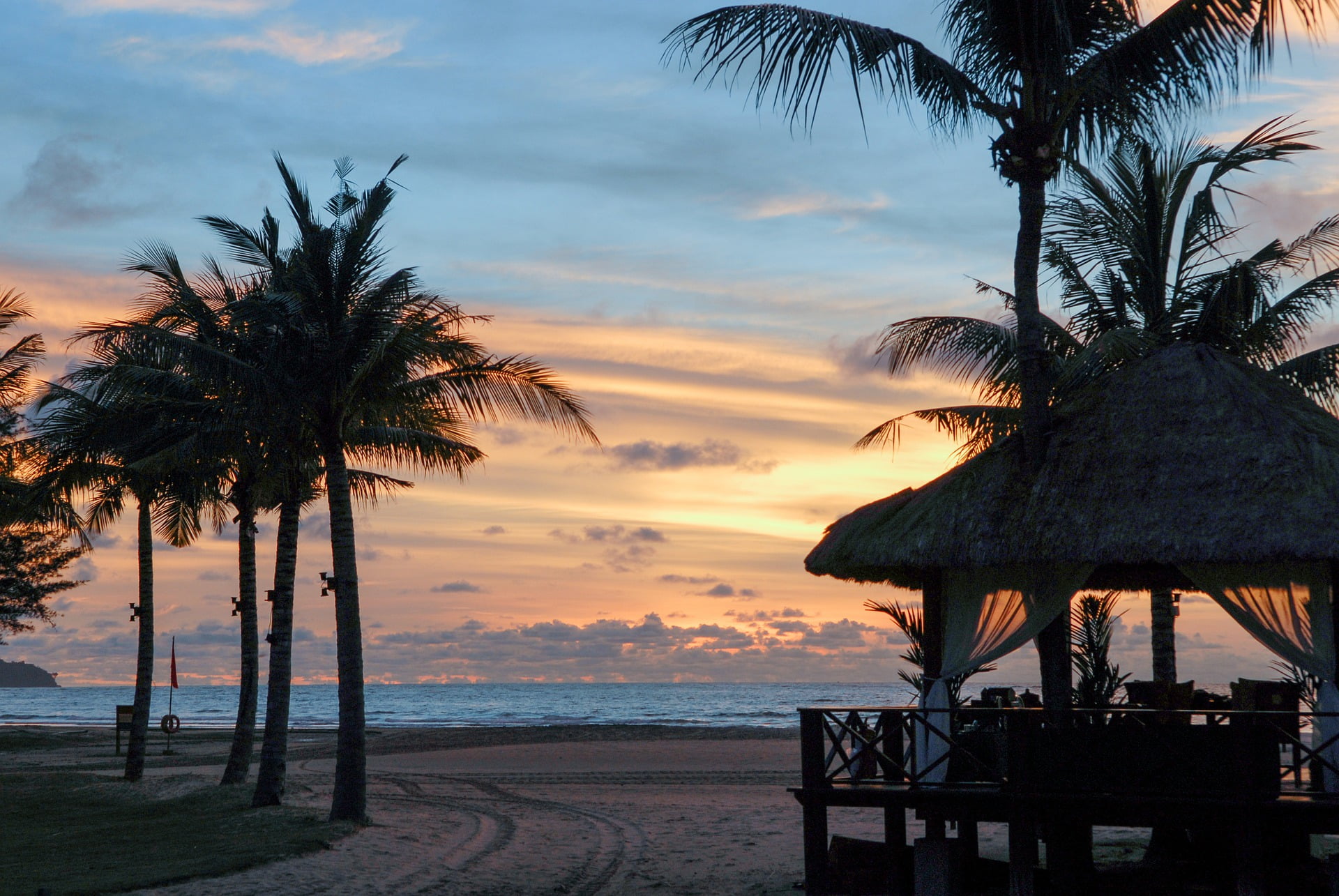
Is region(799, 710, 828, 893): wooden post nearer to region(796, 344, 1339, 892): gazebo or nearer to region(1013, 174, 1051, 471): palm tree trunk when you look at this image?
region(796, 344, 1339, 892): gazebo

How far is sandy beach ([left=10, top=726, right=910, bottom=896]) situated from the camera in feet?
36.8

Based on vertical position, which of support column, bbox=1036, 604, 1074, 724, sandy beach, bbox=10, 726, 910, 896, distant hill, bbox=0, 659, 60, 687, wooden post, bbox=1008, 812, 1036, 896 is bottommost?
distant hill, bbox=0, 659, 60, 687

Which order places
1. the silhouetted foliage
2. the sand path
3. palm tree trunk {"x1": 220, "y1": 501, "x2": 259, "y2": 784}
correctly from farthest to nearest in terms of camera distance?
the silhouetted foliage → palm tree trunk {"x1": 220, "y1": 501, "x2": 259, "y2": 784} → the sand path

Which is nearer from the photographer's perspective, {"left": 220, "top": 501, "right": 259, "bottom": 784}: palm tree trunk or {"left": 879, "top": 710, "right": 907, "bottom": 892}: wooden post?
{"left": 879, "top": 710, "right": 907, "bottom": 892}: wooden post

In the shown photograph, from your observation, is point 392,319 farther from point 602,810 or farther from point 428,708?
point 428,708

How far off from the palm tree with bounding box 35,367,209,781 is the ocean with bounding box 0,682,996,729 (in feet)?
97.8

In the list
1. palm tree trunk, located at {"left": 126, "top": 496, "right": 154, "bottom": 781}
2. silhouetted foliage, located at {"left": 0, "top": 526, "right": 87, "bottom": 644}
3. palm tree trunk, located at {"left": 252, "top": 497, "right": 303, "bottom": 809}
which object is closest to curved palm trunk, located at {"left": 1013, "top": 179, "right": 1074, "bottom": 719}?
palm tree trunk, located at {"left": 252, "top": 497, "right": 303, "bottom": 809}

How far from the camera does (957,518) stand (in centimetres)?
977

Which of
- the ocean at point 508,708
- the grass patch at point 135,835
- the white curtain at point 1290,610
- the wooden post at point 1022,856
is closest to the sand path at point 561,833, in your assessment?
the grass patch at point 135,835

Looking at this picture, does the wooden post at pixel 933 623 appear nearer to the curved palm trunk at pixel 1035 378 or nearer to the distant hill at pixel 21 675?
the curved palm trunk at pixel 1035 378

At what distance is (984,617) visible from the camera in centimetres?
980

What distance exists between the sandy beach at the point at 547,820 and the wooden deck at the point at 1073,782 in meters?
1.93

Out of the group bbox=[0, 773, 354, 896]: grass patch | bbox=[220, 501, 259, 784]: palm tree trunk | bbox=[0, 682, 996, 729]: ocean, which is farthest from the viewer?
bbox=[0, 682, 996, 729]: ocean

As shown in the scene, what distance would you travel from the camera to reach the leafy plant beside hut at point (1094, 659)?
39.8 feet
